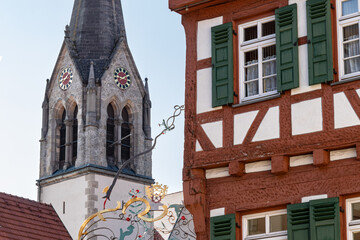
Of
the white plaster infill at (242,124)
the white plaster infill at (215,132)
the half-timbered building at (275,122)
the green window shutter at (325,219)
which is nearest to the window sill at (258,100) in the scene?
the half-timbered building at (275,122)

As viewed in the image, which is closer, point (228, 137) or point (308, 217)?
point (308, 217)

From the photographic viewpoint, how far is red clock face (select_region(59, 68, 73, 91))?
160ft

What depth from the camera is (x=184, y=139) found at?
14555 millimetres

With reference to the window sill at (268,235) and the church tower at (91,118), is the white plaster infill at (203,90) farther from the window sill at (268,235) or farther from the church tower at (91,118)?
the church tower at (91,118)

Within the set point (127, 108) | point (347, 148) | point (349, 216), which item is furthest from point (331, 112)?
point (127, 108)

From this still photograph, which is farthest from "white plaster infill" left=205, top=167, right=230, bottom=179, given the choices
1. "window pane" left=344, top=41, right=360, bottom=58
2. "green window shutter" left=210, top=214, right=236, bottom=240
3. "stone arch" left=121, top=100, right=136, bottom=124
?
"stone arch" left=121, top=100, right=136, bottom=124

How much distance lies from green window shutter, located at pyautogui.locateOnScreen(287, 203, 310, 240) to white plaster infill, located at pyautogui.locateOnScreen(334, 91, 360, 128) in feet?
3.57

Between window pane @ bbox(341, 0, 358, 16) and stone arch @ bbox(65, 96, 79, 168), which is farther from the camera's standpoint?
stone arch @ bbox(65, 96, 79, 168)

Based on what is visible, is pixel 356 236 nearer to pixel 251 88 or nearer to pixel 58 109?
pixel 251 88

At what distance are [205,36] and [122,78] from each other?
3437cm

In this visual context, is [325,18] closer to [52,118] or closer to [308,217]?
[308,217]

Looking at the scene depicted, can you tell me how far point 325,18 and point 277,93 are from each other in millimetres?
1136

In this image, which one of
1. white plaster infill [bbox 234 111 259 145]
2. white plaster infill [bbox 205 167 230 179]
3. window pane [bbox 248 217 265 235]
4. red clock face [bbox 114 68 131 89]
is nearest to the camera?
window pane [bbox 248 217 265 235]

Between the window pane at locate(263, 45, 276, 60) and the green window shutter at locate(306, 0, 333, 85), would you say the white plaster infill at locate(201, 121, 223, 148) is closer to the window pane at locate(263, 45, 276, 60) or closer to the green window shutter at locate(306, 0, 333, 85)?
the window pane at locate(263, 45, 276, 60)
